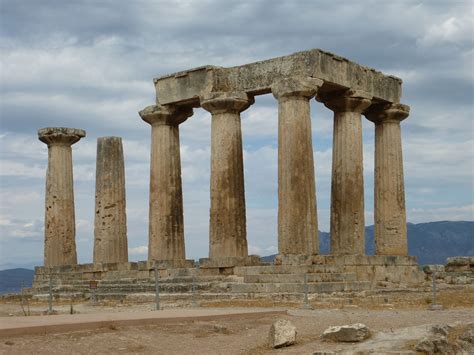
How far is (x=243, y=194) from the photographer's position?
116ft

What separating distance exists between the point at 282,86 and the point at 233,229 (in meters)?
6.28

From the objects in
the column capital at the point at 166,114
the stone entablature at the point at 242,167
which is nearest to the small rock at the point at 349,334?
the stone entablature at the point at 242,167

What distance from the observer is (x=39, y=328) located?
52.2ft

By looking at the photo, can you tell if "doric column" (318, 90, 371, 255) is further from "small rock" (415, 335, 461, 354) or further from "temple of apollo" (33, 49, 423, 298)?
"small rock" (415, 335, 461, 354)

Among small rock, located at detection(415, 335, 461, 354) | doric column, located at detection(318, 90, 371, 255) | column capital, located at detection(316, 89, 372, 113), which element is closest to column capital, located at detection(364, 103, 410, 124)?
column capital, located at detection(316, 89, 372, 113)

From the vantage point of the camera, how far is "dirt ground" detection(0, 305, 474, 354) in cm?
1528

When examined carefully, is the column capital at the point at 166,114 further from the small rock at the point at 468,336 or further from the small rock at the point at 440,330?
the small rock at the point at 468,336

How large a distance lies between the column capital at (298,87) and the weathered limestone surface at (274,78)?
27 centimetres

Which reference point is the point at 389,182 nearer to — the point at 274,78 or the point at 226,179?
the point at 226,179

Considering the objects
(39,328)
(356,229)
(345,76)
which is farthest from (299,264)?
(39,328)

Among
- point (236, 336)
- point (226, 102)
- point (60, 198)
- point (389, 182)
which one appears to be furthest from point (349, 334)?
point (60, 198)

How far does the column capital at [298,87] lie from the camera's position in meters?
32.1

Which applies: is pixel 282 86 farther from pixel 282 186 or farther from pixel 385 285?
pixel 385 285

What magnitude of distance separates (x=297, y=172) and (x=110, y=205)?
1175 cm
